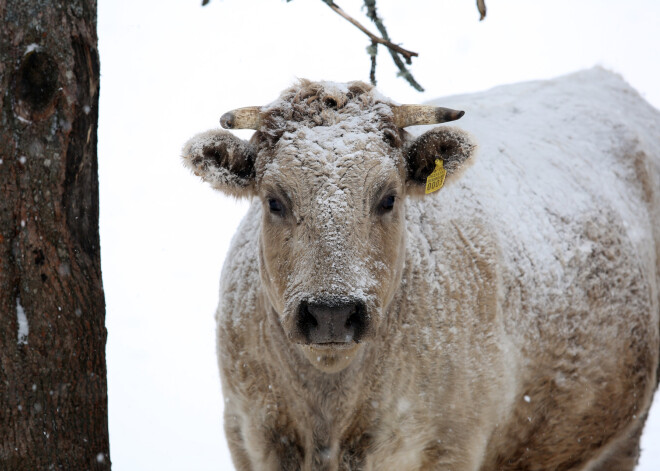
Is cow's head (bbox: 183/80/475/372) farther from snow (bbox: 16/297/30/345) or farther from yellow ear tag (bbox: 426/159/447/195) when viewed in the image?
snow (bbox: 16/297/30/345)

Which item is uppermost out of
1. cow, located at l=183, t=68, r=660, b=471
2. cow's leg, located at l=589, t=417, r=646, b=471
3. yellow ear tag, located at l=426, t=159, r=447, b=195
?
yellow ear tag, located at l=426, t=159, r=447, b=195

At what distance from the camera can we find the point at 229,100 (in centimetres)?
1349

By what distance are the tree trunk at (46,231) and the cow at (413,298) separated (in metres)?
0.78

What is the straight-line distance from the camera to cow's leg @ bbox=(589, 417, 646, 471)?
5.64 metres

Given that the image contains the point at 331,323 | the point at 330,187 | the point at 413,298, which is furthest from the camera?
the point at 413,298

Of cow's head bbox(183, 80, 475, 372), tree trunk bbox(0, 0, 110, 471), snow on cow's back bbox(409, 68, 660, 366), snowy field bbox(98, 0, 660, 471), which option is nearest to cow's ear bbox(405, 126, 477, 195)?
cow's head bbox(183, 80, 475, 372)

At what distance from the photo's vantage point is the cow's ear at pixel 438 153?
12.2 feet

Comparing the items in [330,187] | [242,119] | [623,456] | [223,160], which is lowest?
[623,456]

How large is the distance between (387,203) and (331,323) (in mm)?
720

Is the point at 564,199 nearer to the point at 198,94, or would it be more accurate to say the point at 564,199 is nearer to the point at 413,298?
the point at 413,298

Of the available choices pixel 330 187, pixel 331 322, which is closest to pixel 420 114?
pixel 330 187

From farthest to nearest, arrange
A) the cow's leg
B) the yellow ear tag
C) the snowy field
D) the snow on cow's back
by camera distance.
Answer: the snowy field
the cow's leg
the snow on cow's back
the yellow ear tag

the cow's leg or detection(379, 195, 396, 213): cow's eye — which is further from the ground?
detection(379, 195, 396, 213): cow's eye

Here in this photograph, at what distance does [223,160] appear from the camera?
3668 millimetres
